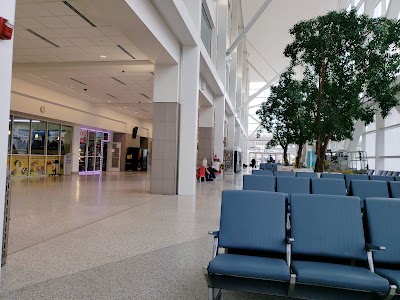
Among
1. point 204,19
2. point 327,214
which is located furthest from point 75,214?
point 204,19

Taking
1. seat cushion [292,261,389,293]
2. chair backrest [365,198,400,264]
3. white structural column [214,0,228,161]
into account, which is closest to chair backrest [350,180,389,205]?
chair backrest [365,198,400,264]

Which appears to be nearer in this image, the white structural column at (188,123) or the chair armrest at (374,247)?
the chair armrest at (374,247)

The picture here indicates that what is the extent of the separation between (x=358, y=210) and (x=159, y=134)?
7.92 m

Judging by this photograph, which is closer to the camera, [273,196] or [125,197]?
[273,196]

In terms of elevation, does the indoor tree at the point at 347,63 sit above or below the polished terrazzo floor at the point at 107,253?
above

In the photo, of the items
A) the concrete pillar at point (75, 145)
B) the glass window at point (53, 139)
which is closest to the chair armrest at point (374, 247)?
the glass window at point (53, 139)

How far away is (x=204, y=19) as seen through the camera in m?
14.0

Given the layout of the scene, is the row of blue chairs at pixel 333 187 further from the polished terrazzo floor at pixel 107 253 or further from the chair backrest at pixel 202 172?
the chair backrest at pixel 202 172

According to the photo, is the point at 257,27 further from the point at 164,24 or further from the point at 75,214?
the point at 75,214

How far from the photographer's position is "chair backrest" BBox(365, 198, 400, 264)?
253cm

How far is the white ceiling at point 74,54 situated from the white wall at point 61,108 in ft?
1.51

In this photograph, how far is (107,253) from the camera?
12.7 feet

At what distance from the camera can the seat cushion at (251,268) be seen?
2.26m

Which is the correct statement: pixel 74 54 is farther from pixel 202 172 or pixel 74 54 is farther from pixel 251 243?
pixel 251 243
